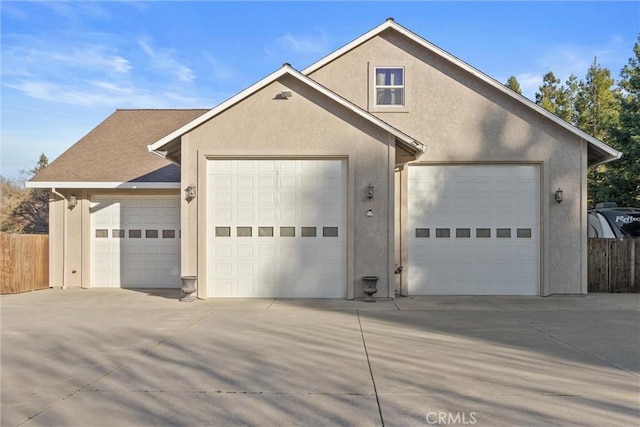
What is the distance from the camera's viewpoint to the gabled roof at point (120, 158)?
13.0 m

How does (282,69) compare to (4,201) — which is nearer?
(282,69)

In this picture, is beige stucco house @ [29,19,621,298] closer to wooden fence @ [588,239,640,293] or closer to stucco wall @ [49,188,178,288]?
stucco wall @ [49,188,178,288]

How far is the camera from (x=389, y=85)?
42.3 feet

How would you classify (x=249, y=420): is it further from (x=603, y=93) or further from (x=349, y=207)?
(x=603, y=93)

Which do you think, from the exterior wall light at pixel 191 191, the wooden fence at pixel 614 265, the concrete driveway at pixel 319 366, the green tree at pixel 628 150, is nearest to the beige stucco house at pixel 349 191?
the exterior wall light at pixel 191 191

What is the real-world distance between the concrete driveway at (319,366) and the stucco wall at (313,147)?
68.0 inches

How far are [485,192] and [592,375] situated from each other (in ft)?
24.4

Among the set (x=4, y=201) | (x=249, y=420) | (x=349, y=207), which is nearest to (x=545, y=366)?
(x=249, y=420)

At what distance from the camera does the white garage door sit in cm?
1341

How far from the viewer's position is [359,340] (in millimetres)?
7148

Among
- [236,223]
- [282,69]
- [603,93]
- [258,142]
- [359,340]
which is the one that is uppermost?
[603,93]

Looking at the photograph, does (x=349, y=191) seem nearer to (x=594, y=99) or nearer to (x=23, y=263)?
(x=23, y=263)

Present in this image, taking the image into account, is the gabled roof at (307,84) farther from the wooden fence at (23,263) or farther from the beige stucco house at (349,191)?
the wooden fence at (23,263)

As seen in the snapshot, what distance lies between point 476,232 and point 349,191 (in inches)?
149
